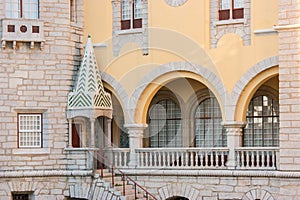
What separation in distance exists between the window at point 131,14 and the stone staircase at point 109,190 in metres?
5.03

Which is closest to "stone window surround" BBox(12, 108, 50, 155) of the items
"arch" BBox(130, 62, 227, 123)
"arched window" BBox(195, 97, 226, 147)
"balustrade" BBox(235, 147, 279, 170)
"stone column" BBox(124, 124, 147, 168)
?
"stone column" BBox(124, 124, 147, 168)

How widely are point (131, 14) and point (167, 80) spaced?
262 cm

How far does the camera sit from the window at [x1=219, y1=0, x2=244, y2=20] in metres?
24.8

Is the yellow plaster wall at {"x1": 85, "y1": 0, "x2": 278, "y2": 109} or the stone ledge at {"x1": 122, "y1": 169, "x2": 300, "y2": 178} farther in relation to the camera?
the yellow plaster wall at {"x1": 85, "y1": 0, "x2": 278, "y2": 109}

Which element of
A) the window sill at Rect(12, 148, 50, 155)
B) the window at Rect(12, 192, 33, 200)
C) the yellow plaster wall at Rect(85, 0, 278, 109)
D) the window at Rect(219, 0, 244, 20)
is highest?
the window at Rect(219, 0, 244, 20)

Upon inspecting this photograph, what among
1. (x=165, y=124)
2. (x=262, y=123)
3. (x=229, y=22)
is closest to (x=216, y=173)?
(x=262, y=123)

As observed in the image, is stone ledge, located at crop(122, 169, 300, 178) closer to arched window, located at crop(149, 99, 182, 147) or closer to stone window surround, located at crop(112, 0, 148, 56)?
arched window, located at crop(149, 99, 182, 147)

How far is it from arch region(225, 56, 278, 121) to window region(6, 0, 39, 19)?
279 inches

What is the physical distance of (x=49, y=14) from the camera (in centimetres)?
2612

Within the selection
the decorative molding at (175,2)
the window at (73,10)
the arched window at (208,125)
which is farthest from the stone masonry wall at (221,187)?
the window at (73,10)

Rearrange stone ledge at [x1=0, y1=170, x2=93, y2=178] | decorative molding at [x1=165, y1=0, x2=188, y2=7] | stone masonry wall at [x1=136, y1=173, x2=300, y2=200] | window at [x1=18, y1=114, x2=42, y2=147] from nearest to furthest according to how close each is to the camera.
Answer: stone masonry wall at [x1=136, y1=173, x2=300, y2=200]
stone ledge at [x1=0, y1=170, x2=93, y2=178]
decorative molding at [x1=165, y1=0, x2=188, y2=7]
window at [x1=18, y1=114, x2=42, y2=147]

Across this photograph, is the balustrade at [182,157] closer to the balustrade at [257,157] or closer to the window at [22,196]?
the balustrade at [257,157]

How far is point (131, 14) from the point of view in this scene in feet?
87.2

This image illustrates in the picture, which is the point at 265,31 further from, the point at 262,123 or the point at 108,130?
the point at 108,130
